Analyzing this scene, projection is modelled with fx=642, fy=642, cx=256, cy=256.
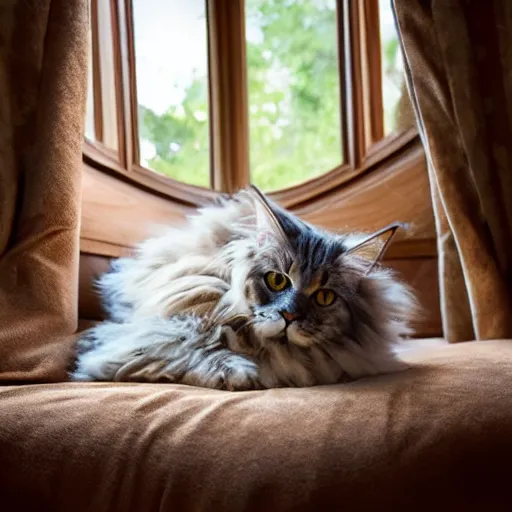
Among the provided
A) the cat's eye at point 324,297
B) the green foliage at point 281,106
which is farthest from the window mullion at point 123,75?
the cat's eye at point 324,297

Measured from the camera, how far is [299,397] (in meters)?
0.94

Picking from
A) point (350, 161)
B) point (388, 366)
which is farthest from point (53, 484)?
point (350, 161)

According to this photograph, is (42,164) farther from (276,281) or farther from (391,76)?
(391,76)

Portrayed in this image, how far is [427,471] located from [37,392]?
602mm

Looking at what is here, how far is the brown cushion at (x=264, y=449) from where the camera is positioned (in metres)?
0.74

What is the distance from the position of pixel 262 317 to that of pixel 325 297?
0.44 ft

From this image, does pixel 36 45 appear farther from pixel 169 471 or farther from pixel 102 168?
pixel 169 471

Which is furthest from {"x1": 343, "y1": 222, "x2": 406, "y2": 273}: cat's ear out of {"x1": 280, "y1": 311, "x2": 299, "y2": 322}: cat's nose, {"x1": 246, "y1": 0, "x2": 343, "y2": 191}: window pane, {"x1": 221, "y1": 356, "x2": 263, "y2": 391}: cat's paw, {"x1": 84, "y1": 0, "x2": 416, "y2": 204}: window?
{"x1": 246, "y1": 0, "x2": 343, "y2": 191}: window pane

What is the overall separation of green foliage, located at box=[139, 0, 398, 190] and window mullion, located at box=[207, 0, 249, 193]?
0.10ft

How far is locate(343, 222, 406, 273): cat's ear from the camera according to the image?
1.28 m

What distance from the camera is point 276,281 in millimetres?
1208

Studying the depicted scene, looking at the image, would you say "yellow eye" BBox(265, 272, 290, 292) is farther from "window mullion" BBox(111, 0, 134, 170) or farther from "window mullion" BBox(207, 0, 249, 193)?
"window mullion" BBox(207, 0, 249, 193)

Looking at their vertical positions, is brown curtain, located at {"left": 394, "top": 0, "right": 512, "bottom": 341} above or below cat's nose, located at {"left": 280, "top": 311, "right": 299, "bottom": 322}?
above

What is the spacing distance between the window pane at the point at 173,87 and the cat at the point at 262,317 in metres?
0.79
